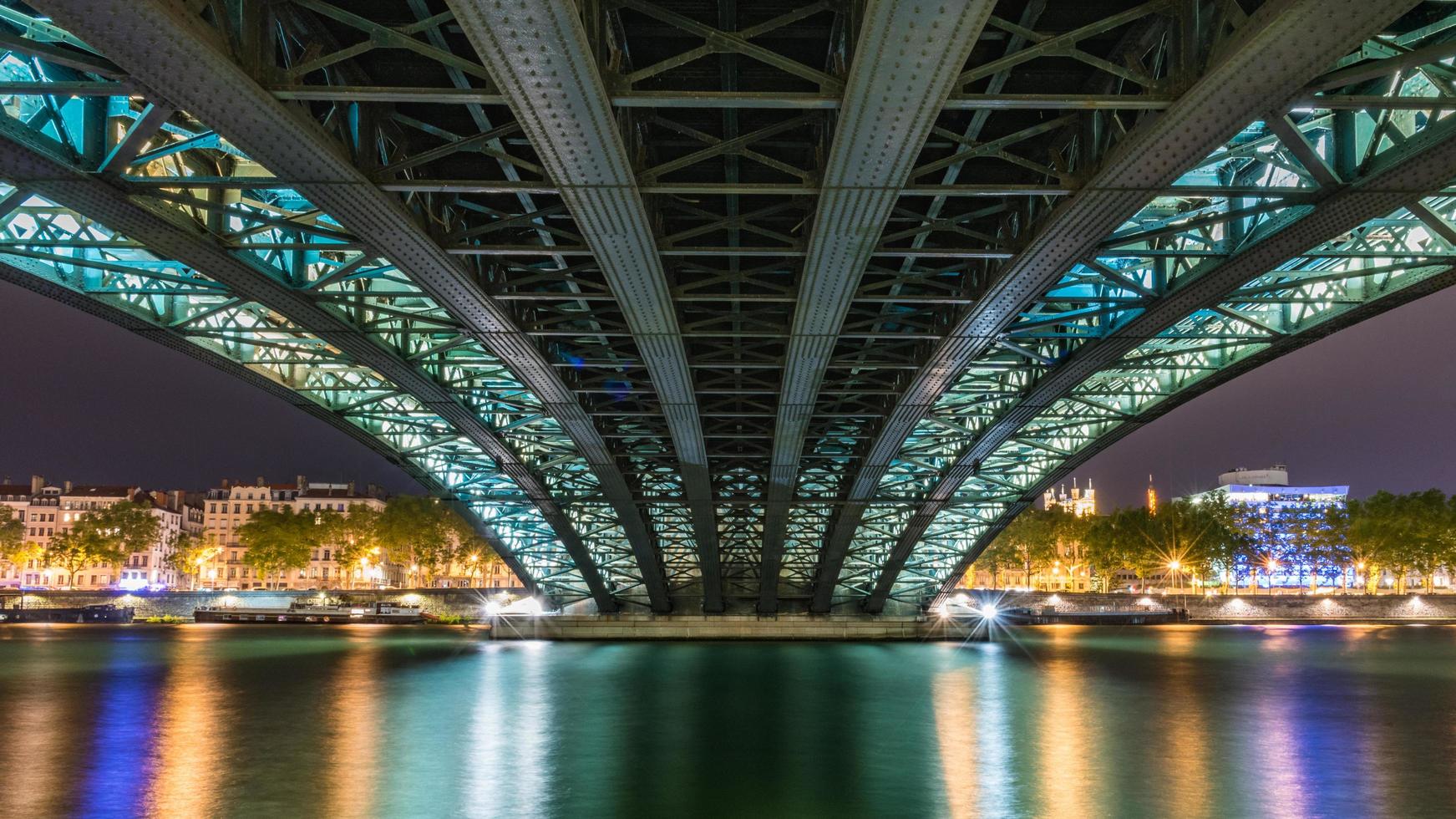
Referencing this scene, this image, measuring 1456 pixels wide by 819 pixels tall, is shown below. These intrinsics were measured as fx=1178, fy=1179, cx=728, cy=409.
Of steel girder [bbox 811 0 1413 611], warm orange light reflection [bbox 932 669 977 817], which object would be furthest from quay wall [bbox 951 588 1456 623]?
steel girder [bbox 811 0 1413 611]

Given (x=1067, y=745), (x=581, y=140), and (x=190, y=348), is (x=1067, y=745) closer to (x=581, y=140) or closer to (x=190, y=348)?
(x=581, y=140)

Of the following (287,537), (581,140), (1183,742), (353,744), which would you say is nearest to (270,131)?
(581,140)

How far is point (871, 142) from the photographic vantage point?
1552cm

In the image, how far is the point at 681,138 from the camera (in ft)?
67.8

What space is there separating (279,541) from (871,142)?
124 m

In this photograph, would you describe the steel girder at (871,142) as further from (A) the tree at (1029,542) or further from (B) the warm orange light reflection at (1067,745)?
(A) the tree at (1029,542)

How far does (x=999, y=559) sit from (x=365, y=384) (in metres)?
124

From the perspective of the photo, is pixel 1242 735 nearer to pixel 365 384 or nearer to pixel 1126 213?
pixel 1126 213

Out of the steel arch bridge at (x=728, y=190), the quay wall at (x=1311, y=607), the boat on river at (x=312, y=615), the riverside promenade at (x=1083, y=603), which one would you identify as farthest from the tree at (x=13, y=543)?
the steel arch bridge at (x=728, y=190)

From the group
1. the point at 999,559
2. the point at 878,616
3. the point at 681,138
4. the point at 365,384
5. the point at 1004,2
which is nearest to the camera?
the point at 1004,2

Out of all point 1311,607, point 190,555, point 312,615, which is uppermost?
point 190,555

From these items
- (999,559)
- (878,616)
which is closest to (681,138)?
(878,616)

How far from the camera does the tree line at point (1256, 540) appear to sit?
117312 mm

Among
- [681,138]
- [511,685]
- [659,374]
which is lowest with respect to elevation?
[511,685]
